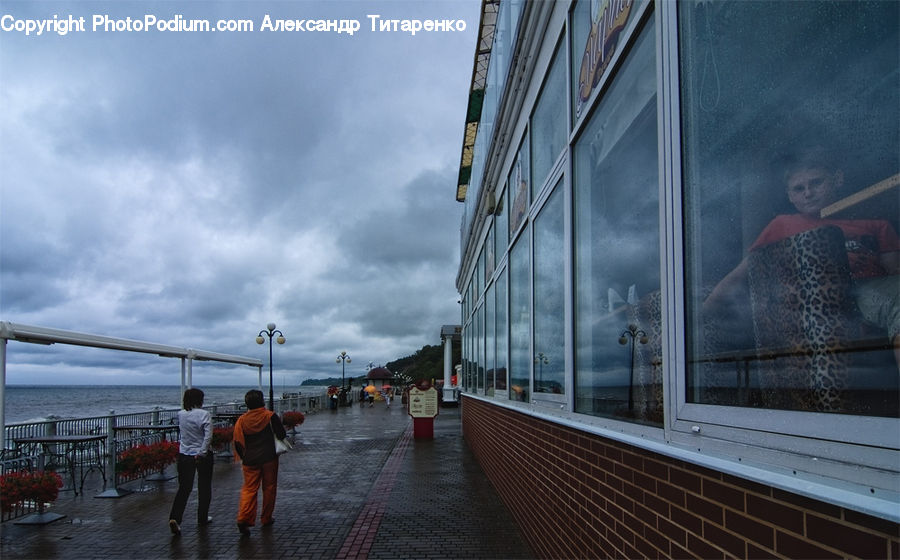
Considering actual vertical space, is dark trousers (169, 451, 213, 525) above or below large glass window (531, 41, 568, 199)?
below

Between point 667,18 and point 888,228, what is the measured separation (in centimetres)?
174

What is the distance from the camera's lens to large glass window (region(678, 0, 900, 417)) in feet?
5.89

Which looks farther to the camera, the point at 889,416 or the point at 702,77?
the point at 702,77

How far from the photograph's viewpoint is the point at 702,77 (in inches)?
110

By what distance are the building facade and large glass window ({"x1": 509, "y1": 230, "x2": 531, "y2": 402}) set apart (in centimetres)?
212

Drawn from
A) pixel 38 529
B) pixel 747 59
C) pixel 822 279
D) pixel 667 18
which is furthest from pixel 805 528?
pixel 38 529

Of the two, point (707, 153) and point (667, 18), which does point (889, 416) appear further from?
point (667, 18)

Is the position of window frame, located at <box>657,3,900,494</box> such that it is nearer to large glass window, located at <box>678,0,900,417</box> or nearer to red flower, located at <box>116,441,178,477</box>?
large glass window, located at <box>678,0,900,417</box>

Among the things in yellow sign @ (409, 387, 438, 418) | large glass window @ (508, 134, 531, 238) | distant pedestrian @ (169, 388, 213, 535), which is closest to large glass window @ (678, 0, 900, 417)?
large glass window @ (508, 134, 531, 238)

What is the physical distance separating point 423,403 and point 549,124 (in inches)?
521

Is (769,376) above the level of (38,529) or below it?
above

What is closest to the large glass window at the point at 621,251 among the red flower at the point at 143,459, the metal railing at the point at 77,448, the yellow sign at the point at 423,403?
the metal railing at the point at 77,448

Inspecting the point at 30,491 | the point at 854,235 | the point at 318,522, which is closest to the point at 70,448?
the point at 30,491

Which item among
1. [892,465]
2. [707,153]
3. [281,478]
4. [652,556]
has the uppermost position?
[707,153]
